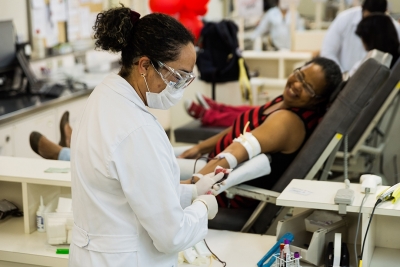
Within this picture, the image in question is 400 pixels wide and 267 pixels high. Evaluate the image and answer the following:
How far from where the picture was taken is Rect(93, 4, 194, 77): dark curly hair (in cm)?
143

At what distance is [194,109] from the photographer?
4199 mm

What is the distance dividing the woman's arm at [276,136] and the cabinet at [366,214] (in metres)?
0.38

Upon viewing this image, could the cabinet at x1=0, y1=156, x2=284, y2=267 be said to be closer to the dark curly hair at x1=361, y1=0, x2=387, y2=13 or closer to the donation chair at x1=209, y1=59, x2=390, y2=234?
the donation chair at x1=209, y1=59, x2=390, y2=234

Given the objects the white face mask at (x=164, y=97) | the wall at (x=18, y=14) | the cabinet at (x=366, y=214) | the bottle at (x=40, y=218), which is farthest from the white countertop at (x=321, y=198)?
the wall at (x=18, y=14)

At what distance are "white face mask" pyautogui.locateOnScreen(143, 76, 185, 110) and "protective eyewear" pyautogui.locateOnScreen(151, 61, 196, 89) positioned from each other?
0.01 metres

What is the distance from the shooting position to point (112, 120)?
1.40 m

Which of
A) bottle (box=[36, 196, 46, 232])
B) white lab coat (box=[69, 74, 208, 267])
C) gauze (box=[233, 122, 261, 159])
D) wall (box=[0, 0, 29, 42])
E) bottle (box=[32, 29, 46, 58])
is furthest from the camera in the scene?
bottle (box=[32, 29, 46, 58])

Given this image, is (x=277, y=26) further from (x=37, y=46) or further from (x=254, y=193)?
(x=254, y=193)

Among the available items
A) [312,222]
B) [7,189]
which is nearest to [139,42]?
[312,222]

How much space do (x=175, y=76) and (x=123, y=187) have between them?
310 mm

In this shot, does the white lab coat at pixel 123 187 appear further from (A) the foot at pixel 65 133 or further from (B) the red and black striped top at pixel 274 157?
(A) the foot at pixel 65 133

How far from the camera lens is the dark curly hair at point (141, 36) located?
143cm

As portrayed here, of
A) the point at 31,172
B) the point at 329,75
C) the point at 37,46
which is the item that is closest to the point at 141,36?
the point at 31,172

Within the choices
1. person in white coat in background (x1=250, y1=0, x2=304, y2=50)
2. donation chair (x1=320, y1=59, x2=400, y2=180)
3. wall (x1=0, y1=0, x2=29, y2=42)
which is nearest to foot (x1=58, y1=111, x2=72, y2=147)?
wall (x1=0, y1=0, x2=29, y2=42)
